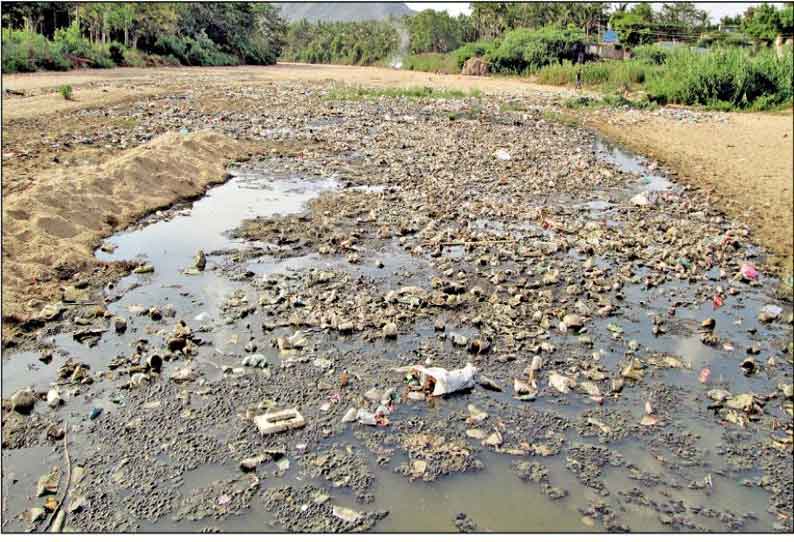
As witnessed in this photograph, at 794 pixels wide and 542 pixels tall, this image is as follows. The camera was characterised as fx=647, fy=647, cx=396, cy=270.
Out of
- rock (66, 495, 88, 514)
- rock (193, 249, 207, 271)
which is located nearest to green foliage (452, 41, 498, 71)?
rock (193, 249, 207, 271)

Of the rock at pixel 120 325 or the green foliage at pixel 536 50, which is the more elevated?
the green foliage at pixel 536 50

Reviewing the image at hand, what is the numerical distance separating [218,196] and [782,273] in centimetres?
728

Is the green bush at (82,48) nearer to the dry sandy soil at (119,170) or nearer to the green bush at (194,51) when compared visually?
the green bush at (194,51)

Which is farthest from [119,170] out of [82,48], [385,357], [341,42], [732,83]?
[341,42]

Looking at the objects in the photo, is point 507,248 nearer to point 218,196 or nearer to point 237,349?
point 237,349

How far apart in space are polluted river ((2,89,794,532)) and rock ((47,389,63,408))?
1 centimetres

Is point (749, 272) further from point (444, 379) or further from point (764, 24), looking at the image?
point (764, 24)

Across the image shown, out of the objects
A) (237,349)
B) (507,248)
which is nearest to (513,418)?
(237,349)

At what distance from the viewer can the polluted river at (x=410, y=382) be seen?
3.56m

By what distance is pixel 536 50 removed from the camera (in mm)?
35281

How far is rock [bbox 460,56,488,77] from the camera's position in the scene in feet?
125

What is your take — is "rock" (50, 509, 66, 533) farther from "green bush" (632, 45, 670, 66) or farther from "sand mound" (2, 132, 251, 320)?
"green bush" (632, 45, 670, 66)

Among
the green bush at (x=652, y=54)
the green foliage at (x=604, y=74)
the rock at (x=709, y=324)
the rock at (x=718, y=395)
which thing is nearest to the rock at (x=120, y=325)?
the rock at (x=718, y=395)

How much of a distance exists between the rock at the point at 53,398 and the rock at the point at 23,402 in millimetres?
95
